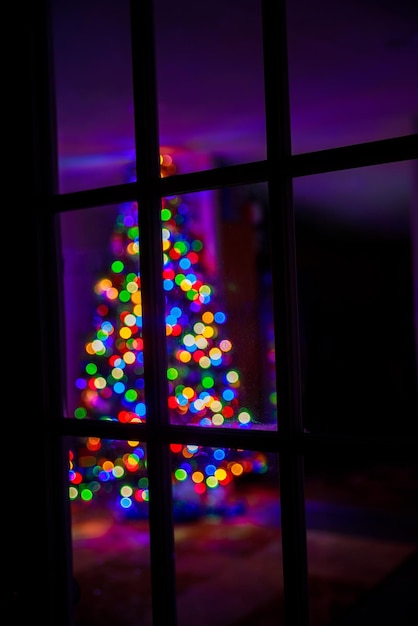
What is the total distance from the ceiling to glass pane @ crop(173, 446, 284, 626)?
0.87 metres

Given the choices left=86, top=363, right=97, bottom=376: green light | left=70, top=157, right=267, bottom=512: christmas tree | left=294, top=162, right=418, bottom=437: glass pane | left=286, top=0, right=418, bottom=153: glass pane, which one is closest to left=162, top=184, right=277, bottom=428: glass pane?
left=70, top=157, right=267, bottom=512: christmas tree

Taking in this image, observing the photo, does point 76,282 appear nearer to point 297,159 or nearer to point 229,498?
point 297,159

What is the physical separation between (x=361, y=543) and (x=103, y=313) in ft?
6.78

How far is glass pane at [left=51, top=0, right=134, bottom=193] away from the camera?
61.5 inches

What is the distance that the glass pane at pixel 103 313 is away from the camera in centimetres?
177

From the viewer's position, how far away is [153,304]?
4.52 ft

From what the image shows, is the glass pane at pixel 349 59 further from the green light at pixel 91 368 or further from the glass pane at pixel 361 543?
the green light at pixel 91 368

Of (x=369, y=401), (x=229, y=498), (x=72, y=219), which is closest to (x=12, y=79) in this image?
(x=72, y=219)

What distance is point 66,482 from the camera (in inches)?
59.7

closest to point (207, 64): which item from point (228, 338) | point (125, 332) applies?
point (228, 338)

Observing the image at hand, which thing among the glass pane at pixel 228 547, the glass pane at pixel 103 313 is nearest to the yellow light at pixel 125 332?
the glass pane at pixel 103 313

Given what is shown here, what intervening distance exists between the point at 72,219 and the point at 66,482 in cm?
67

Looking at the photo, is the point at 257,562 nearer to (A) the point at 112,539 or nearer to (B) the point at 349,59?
(A) the point at 112,539

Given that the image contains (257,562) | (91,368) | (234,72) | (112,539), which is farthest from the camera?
(112,539)
